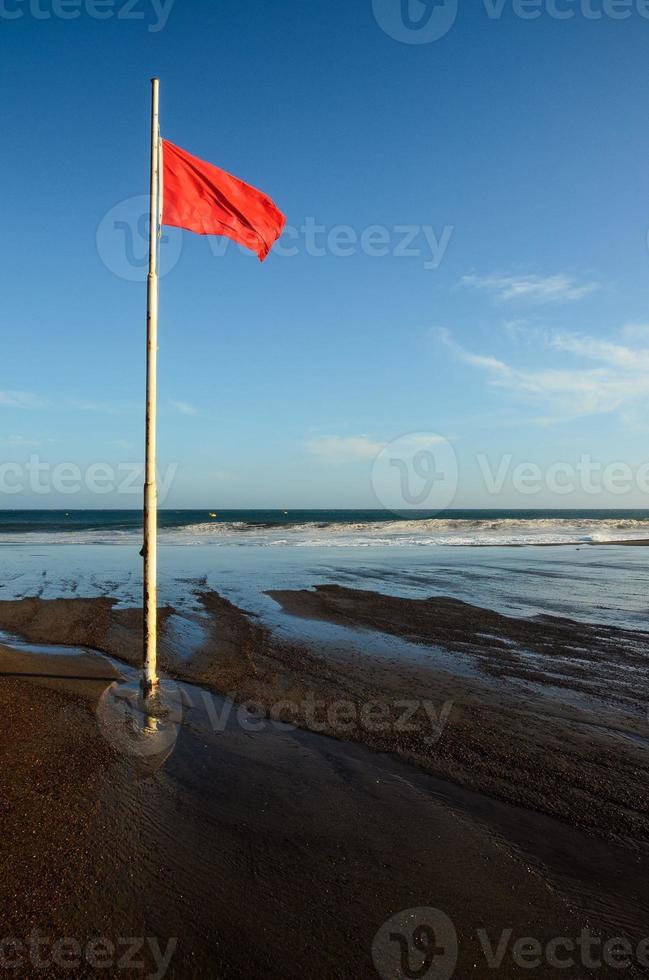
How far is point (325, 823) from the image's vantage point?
13.4ft

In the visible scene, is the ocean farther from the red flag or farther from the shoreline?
the red flag

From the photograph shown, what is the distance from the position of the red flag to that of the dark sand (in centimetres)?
616

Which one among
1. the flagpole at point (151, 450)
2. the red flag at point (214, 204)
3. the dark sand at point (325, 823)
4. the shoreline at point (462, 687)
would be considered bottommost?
the shoreline at point (462, 687)

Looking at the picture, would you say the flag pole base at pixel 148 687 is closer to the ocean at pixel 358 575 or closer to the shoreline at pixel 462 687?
the shoreline at pixel 462 687

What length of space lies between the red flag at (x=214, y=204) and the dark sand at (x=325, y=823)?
20.2 ft

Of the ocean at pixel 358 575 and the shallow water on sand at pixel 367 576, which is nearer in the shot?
the ocean at pixel 358 575

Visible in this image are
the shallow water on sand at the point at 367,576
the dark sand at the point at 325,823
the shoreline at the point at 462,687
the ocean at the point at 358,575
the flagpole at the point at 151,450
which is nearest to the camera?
the dark sand at the point at 325,823

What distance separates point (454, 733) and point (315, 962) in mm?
3368

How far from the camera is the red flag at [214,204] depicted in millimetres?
7410

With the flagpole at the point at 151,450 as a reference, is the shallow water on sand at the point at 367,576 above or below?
below

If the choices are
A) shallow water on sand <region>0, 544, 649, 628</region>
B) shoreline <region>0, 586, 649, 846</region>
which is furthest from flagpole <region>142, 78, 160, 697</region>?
shallow water on sand <region>0, 544, 649, 628</region>

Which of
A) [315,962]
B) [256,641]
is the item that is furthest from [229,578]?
[315,962]

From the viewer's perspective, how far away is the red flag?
741cm

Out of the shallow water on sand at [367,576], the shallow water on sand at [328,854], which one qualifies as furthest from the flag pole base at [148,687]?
the shallow water on sand at [367,576]
